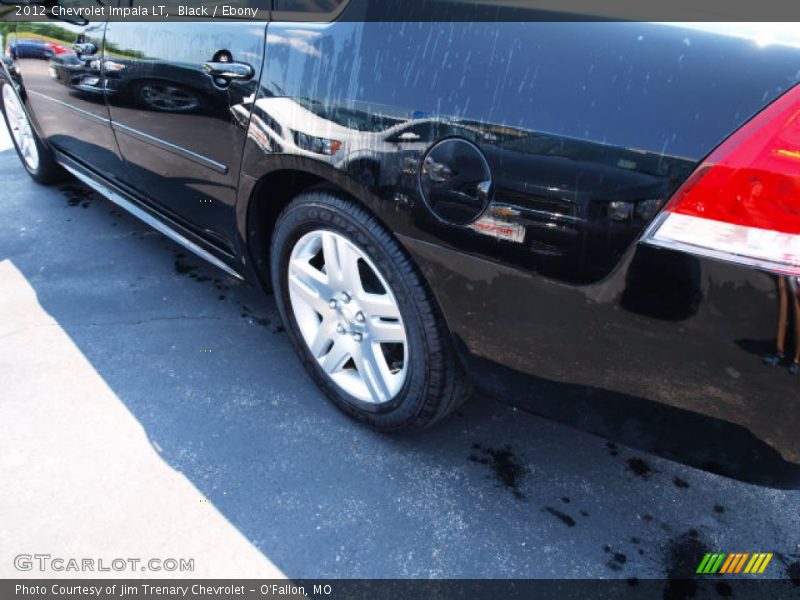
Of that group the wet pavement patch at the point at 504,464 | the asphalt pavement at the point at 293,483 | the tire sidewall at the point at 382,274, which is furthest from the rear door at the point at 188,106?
the wet pavement patch at the point at 504,464

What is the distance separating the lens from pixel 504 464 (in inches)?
75.2

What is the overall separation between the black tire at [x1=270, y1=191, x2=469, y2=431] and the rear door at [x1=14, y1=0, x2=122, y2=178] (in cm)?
134

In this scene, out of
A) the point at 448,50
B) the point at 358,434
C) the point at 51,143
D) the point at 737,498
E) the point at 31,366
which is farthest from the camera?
the point at 51,143

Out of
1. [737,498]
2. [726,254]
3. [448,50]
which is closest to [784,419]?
[726,254]

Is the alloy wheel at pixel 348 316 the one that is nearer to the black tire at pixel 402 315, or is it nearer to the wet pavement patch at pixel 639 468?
the black tire at pixel 402 315

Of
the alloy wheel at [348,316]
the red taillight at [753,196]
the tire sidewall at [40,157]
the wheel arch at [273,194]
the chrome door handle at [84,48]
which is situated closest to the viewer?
the red taillight at [753,196]

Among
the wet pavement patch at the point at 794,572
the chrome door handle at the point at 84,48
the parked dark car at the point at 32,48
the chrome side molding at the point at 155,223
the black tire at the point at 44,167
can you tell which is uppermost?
the chrome door handle at the point at 84,48

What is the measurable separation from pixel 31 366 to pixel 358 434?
1.36m

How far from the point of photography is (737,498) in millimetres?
1793

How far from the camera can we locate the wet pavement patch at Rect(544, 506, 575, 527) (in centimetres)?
171

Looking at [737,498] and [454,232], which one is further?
[737,498]

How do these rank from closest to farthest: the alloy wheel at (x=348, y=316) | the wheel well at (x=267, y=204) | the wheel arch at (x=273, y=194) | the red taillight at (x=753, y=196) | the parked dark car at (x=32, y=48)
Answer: the red taillight at (x=753, y=196) → the wheel arch at (x=273, y=194) → the alloy wheel at (x=348, y=316) → the wheel well at (x=267, y=204) → the parked dark car at (x=32, y=48)

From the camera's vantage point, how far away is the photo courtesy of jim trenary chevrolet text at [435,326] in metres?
1.12

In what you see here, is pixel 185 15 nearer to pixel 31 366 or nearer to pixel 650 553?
pixel 31 366
